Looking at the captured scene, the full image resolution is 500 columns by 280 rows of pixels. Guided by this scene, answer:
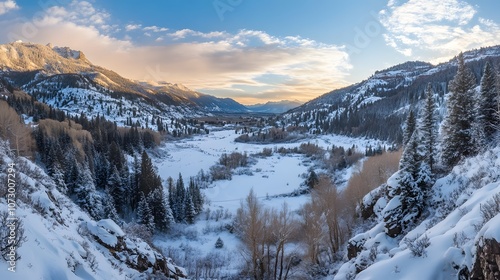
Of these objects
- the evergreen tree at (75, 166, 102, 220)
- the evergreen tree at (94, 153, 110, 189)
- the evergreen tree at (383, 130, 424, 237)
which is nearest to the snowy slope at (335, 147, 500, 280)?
the evergreen tree at (383, 130, 424, 237)

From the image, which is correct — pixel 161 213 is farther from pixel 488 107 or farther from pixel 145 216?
pixel 488 107

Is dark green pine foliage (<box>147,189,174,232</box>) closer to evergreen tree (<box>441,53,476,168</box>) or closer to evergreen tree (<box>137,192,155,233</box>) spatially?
evergreen tree (<box>137,192,155,233</box>)

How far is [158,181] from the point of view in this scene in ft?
196

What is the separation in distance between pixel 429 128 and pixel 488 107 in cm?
521

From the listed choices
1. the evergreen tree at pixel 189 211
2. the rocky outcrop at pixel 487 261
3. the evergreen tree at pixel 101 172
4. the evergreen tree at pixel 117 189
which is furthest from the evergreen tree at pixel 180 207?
the rocky outcrop at pixel 487 261

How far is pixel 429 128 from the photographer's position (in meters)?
30.3

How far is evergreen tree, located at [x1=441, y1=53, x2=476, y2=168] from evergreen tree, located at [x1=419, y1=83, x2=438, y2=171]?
171cm

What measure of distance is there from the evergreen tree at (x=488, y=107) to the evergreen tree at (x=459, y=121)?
74cm

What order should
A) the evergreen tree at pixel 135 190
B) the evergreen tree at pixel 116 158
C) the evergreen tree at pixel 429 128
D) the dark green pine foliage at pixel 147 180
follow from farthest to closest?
the evergreen tree at pixel 116 158
the evergreen tree at pixel 135 190
the dark green pine foliage at pixel 147 180
the evergreen tree at pixel 429 128

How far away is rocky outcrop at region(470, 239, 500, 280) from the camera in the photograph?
6973 millimetres

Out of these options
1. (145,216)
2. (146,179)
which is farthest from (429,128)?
(146,179)

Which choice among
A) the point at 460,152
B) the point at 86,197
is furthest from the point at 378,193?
the point at 86,197

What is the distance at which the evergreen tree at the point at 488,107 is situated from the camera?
83.5 feet

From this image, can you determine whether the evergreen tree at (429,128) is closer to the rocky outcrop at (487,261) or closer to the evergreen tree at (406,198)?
the evergreen tree at (406,198)
